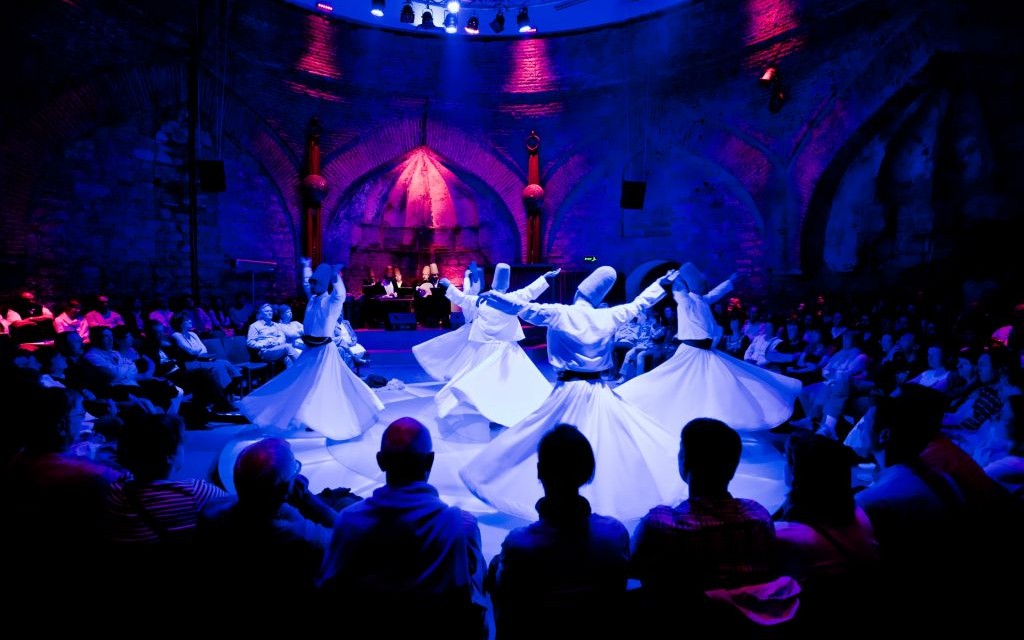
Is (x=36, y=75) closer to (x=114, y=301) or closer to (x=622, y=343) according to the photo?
(x=114, y=301)

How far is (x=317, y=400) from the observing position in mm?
5781

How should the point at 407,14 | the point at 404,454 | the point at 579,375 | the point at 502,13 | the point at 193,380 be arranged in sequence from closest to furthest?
the point at 404,454
the point at 579,375
the point at 193,380
the point at 407,14
the point at 502,13

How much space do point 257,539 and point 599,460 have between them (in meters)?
2.39

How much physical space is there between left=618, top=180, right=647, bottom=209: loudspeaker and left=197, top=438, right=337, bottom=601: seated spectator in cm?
1248

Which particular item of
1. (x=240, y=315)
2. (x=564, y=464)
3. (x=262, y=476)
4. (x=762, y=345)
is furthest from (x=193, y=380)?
(x=762, y=345)

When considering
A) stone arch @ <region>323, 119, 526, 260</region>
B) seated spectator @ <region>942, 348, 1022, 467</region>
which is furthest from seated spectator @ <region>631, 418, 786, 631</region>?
stone arch @ <region>323, 119, 526, 260</region>

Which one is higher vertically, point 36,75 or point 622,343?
point 36,75

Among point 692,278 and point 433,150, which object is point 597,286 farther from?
point 433,150

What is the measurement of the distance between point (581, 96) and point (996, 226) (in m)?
9.70

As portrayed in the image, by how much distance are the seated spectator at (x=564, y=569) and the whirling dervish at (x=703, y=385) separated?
163 inches

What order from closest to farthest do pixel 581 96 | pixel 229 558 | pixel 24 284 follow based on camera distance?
pixel 229 558
pixel 24 284
pixel 581 96

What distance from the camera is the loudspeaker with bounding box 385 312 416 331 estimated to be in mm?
14820

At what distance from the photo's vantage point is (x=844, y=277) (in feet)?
38.5

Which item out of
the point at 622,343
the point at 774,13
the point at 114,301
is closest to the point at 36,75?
the point at 114,301
